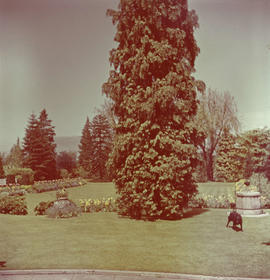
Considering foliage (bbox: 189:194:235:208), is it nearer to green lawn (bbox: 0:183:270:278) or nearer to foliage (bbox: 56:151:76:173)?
green lawn (bbox: 0:183:270:278)

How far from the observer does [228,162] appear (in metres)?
19.8

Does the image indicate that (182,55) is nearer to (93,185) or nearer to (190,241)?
(190,241)

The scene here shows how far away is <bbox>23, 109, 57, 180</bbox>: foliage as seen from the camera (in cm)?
2786

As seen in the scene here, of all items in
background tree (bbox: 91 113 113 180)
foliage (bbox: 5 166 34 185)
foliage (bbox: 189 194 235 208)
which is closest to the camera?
foliage (bbox: 189 194 235 208)

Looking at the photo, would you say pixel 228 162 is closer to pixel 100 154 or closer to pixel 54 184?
pixel 100 154

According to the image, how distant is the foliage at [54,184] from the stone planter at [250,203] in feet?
48.5

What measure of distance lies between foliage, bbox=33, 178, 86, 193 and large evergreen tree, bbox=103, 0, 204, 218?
43.6 feet

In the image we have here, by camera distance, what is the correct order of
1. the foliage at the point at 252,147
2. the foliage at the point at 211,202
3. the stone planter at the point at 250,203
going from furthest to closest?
the foliage at the point at 211,202 < the foliage at the point at 252,147 < the stone planter at the point at 250,203

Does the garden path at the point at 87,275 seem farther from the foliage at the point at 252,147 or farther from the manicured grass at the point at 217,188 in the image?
the manicured grass at the point at 217,188

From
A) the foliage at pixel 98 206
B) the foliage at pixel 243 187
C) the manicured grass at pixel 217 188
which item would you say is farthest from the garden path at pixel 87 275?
the manicured grass at pixel 217 188

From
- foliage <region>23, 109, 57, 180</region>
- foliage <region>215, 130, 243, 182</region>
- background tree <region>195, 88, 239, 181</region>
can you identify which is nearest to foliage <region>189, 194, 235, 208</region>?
foliage <region>215, 130, 243, 182</region>

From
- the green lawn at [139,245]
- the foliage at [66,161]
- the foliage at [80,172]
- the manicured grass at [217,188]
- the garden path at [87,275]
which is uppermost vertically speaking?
the foliage at [66,161]

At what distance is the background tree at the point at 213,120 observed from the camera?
2103cm

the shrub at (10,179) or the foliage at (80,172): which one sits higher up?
the foliage at (80,172)
